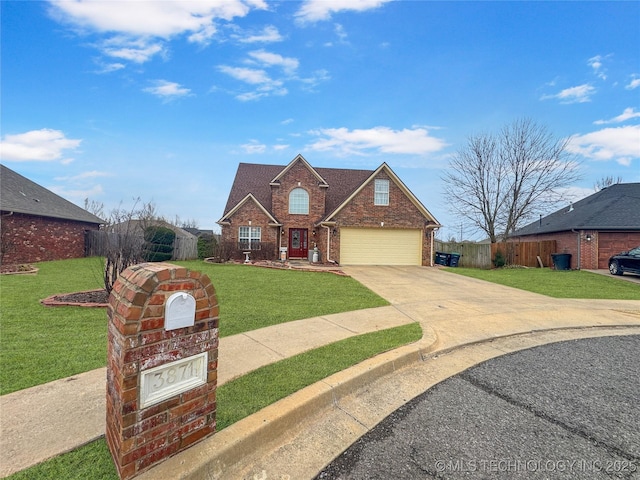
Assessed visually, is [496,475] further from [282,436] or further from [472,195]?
[472,195]

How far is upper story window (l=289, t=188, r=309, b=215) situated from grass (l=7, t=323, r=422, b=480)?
16.9 m

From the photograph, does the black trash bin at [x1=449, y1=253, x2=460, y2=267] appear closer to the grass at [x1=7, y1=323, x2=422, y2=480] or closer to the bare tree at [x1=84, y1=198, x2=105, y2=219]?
the grass at [x1=7, y1=323, x2=422, y2=480]

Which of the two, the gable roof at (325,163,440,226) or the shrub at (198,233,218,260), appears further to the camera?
the shrub at (198,233,218,260)

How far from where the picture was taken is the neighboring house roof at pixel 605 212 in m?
19.1

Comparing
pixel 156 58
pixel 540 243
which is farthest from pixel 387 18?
pixel 540 243

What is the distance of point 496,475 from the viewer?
2248 millimetres

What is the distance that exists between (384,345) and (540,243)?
22535 millimetres

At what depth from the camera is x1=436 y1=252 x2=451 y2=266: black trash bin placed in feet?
67.6

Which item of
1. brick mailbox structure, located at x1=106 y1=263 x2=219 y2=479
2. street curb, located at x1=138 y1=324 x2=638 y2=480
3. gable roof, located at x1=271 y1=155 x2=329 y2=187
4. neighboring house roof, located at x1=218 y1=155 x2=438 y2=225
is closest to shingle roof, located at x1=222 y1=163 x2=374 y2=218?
neighboring house roof, located at x1=218 y1=155 x2=438 y2=225

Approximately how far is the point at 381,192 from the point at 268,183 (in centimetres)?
916

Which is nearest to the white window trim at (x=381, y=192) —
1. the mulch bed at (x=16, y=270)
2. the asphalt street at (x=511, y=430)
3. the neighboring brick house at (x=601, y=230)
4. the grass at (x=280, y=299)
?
the grass at (x=280, y=299)

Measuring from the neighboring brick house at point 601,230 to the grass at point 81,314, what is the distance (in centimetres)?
1744

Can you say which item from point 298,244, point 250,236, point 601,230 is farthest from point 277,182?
point 601,230

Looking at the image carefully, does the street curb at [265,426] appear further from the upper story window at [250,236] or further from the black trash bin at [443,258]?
the black trash bin at [443,258]
